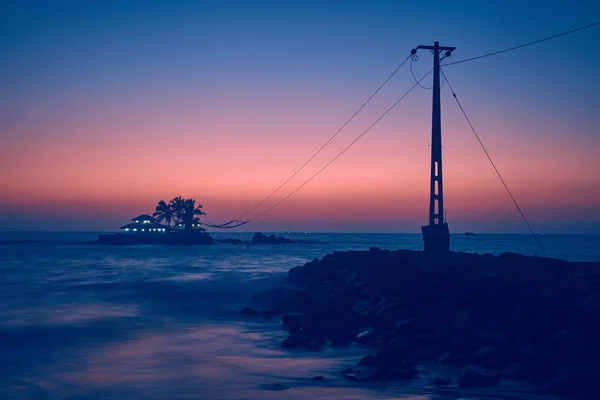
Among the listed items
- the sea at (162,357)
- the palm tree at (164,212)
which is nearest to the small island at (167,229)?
the palm tree at (164,212)

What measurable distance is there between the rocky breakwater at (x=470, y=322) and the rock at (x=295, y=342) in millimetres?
28

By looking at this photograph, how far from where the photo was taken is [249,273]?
46.4 m

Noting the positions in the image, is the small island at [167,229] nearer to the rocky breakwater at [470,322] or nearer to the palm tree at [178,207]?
the palm tree at [178,207]

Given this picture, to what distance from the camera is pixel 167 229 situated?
13112 centimetres

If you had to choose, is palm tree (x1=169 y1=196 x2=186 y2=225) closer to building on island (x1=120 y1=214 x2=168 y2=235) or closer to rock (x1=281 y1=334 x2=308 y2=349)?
building on island (x1=120 y1=214 x2=168 y2=235)

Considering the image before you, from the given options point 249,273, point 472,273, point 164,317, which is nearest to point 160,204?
point 249,273

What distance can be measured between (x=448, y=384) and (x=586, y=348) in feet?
8.70

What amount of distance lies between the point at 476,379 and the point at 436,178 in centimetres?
1144

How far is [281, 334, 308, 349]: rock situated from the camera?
586 inches

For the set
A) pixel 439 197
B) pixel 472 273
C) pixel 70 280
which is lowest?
pixel 70 280

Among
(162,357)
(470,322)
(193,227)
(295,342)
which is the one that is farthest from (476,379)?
(193,227)

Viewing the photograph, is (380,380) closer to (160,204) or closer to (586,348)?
(586,348)

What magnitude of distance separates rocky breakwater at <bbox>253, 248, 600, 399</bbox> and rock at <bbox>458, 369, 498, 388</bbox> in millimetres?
18

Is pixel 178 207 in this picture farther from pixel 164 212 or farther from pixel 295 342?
pixel 295 342
